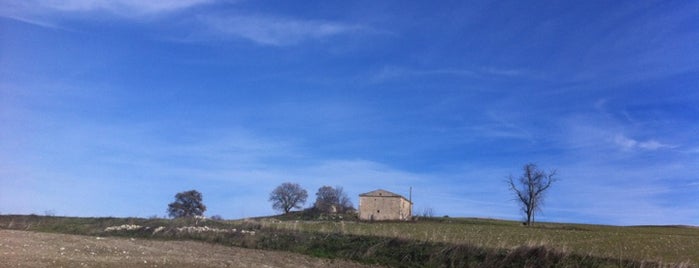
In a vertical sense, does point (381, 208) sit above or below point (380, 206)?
below

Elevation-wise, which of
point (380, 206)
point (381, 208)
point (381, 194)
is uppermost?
point (381, 194)

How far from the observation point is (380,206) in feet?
335

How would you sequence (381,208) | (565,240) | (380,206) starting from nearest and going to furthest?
(565,240) < (381,208) < (380,206)

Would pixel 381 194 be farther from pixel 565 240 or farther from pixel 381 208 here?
pixel 565 240

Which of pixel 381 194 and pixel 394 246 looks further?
pixel 381 194

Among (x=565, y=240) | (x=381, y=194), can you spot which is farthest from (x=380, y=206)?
(x=565, y=240)

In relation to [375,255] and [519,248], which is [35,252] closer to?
[375,255]

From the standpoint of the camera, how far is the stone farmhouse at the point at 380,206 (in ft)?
332

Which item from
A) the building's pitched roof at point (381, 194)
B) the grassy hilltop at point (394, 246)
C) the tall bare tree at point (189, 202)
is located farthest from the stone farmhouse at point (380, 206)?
the grassy hilltop at point (394, 246)

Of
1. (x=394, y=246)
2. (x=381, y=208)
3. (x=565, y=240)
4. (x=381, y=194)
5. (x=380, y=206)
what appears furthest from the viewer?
(x=381, y=194)

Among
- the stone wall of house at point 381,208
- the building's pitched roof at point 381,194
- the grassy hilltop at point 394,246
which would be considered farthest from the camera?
the building's pitched roof at point 381,194

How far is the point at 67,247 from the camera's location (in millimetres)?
29109

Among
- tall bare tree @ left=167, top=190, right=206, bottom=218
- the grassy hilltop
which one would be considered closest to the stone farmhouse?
tall bare tree @ left=167, top=190, right=206, bottom=218

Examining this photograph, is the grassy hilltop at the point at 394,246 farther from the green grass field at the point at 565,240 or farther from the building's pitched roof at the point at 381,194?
the building's pitched roof at the point at 381,194
